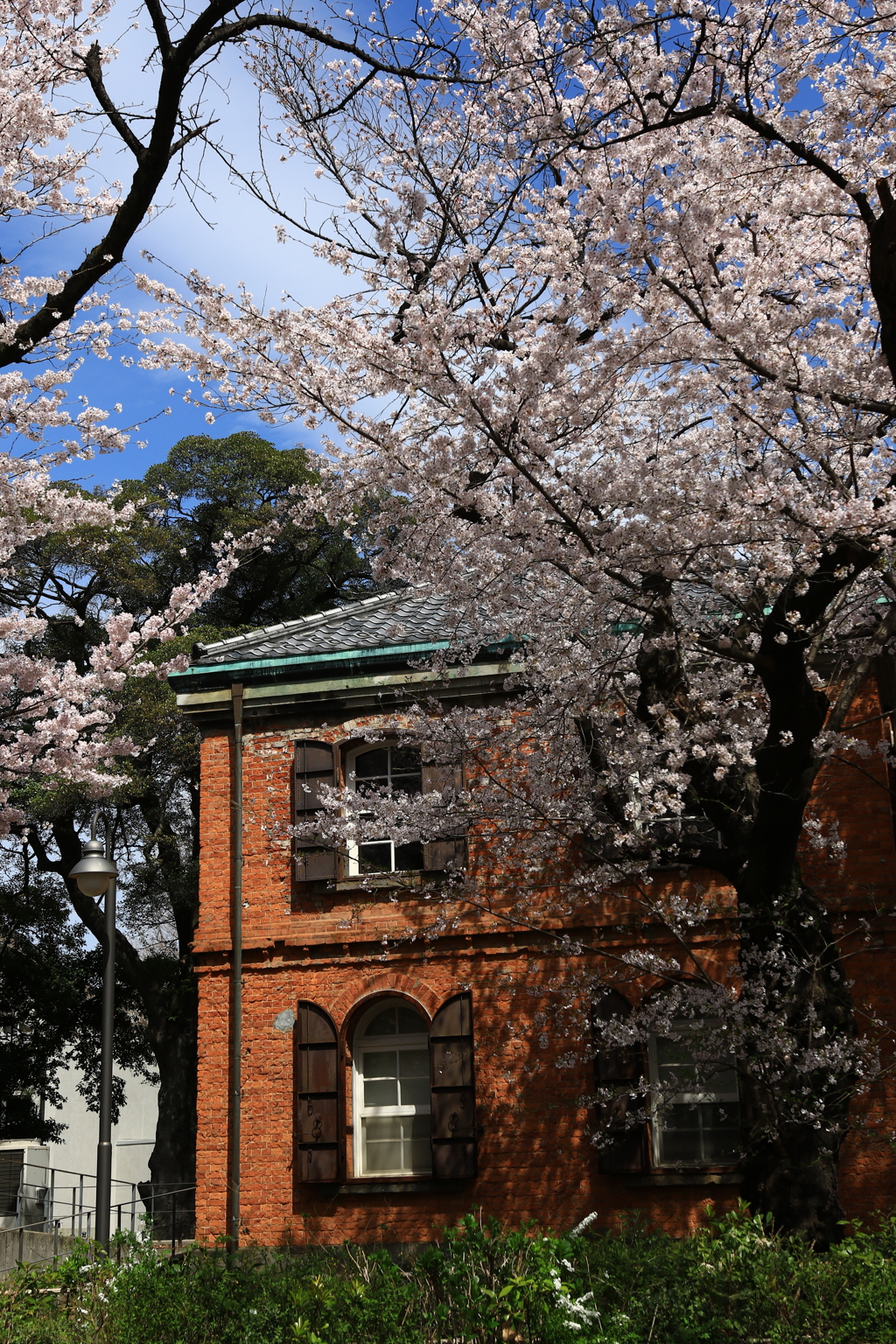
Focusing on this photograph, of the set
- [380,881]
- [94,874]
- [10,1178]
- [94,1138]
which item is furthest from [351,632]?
[94,1138]

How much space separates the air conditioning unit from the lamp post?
8.53 metres

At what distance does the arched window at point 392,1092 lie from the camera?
46.0ft

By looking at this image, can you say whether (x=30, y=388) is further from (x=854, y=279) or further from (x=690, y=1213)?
(x=690, y=1213)

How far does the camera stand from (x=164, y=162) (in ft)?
22.2

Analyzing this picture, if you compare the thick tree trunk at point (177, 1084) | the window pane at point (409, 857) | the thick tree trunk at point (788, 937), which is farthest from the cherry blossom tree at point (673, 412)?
the thick tree trunk at point (177, 1084)

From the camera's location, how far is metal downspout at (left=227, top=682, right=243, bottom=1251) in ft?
45.5

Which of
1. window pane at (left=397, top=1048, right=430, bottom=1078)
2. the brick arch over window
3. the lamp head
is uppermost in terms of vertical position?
the lamp head

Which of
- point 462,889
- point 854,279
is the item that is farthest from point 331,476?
point 462,889

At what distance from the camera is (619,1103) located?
1315 centimetres

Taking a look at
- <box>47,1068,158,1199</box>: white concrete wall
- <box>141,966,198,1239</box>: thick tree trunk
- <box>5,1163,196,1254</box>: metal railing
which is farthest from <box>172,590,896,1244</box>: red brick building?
<box>47,1068,158,1199</box>: white concrete wall

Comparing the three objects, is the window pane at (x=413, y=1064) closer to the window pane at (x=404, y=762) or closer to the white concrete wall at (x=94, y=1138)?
the window pane at (x=404, y=762)

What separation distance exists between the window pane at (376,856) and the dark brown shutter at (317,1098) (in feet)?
5.81

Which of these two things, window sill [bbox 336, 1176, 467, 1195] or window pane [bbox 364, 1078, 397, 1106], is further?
window pane [bbox 364, 1078, 397, 1106]

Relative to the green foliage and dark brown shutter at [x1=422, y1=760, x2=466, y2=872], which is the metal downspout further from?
the green foliage
